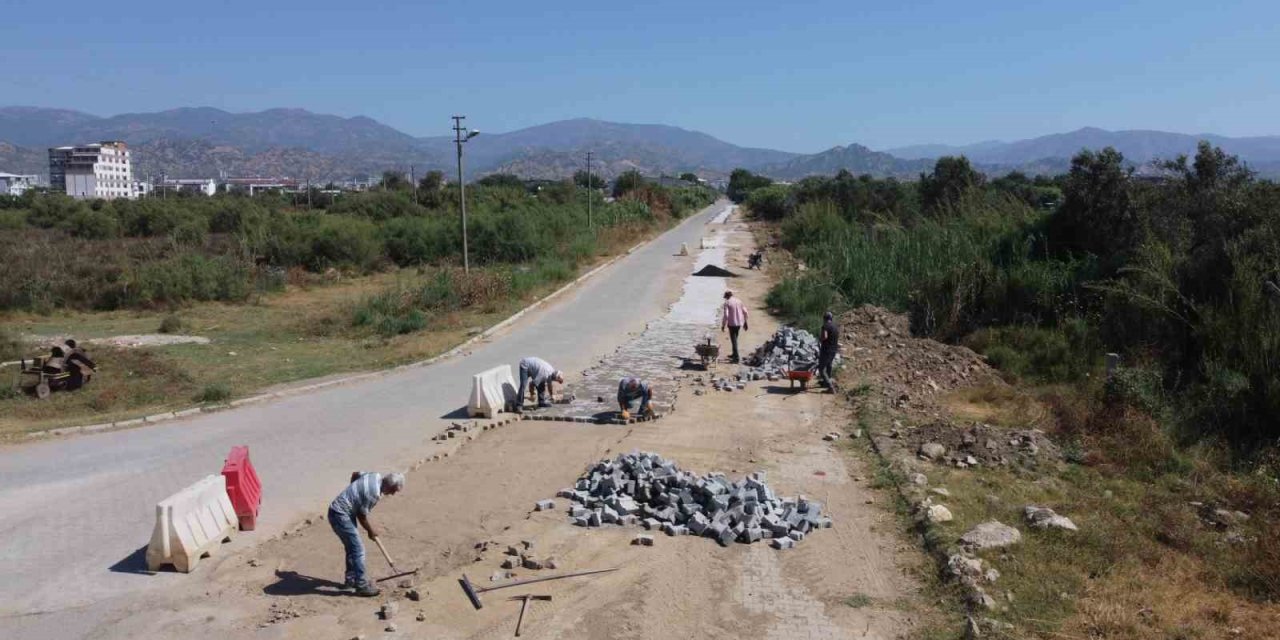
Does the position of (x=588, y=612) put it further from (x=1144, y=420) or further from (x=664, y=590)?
(x=1144, y=420)

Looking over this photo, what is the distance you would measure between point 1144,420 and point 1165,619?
5870mm

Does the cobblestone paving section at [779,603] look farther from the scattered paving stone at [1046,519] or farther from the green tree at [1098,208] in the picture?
the green tree at [1098,208]

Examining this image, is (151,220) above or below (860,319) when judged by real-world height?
above

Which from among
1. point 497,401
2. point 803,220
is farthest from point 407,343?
point 803,220

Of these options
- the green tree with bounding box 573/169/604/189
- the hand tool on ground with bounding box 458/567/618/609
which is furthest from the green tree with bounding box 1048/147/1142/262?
the green tree with bounding box 573/169/604/189

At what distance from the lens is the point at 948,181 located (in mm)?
41250

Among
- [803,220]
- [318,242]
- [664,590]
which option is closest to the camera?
[664,590]

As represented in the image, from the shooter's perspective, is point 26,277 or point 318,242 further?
point 318,242

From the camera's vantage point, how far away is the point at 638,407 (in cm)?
1398

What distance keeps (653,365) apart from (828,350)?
3541mm

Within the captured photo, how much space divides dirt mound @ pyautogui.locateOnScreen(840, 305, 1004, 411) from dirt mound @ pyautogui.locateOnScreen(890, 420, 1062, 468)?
1733 mm

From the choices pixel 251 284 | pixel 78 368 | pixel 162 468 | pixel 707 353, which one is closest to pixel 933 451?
pixel 707 353

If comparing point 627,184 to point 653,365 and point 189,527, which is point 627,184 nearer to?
point 653,365

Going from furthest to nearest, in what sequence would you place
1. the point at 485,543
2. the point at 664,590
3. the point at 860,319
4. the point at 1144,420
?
the point at 860,319 < the point at 1144,420 < the point at 485,543 < the point at 664,590
